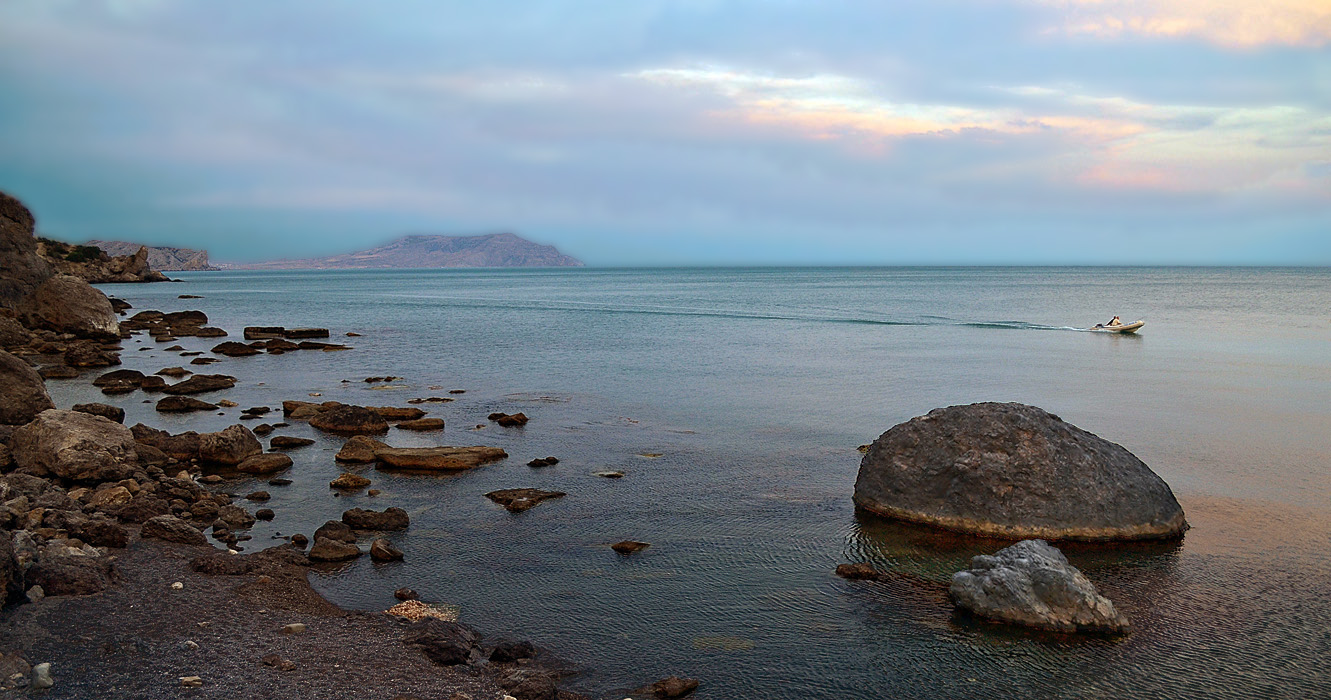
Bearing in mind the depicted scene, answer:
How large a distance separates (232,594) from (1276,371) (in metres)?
40.7

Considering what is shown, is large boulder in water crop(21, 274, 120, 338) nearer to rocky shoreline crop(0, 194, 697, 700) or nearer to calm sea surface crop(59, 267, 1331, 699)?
calm sea surface crop(59, 267, 1331, 699)

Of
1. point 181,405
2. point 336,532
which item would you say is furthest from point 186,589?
point 181,405

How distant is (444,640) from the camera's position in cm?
1052

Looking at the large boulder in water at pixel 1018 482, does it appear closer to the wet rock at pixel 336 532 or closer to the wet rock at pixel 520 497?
the wet rock at pixel 520 497

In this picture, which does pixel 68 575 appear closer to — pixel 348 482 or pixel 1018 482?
pixel 348 482

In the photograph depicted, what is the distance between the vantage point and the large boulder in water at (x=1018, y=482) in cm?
1491

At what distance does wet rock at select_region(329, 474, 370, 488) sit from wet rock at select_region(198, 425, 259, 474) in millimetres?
3250

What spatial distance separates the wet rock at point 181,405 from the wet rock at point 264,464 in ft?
30.0

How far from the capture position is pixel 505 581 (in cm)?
1310

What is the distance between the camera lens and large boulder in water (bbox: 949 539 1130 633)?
37.4 ft

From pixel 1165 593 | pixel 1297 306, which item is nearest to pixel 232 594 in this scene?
pixel 1165 593

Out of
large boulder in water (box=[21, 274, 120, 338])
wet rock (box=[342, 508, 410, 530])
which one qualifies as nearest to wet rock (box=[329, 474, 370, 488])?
wet rock (box=[342, 508, 410, 530])

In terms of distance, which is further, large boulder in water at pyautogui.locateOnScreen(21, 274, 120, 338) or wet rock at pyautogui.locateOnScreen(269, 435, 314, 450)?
large boulder in water at pyautogui.locateOnScreen(21, 274, 120, 338)

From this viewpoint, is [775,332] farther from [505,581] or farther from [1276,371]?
[505,581]
